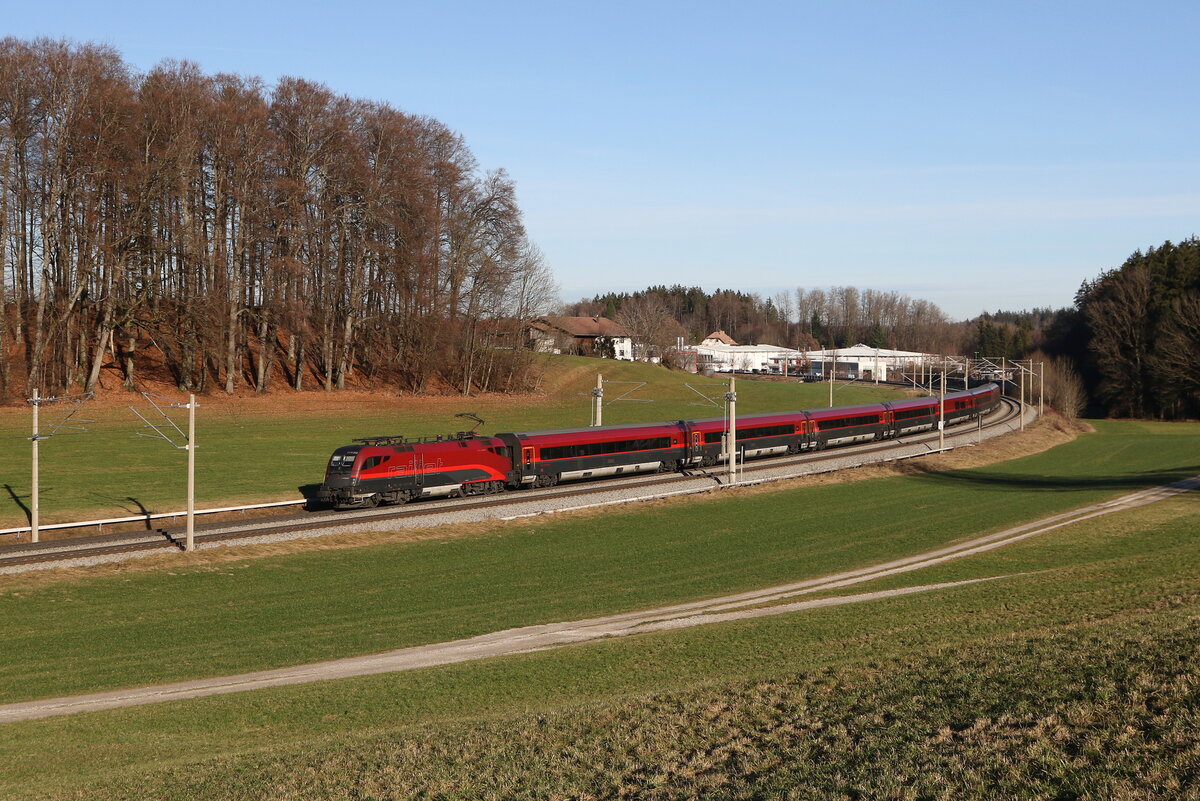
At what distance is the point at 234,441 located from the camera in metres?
59.0

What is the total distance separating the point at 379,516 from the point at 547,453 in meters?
11.9

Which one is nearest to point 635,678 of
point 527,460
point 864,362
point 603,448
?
point 527,460

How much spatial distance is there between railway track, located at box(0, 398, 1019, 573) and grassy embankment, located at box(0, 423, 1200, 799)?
3.36 metres

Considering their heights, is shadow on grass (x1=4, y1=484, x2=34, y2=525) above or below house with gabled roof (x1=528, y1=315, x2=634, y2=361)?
below

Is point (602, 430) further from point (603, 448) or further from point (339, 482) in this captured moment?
point (339, 482)

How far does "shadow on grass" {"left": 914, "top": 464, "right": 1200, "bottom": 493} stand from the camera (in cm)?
5430

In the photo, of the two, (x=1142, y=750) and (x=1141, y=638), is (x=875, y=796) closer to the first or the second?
(x=1142, y=750)

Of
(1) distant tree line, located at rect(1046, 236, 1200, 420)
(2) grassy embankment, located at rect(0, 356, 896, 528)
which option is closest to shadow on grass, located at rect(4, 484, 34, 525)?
(2) grassy embankment, located at rect(0, 356, 896, 528)

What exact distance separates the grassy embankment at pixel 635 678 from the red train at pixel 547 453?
23.9 ft

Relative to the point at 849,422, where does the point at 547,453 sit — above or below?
below

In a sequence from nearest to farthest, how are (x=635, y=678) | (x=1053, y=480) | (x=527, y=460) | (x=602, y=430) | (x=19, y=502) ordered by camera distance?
(x=635, y=678)
(x=19, y=502)
(x=527, y=460)
(x=602, y=430)
(x=1053, y=480)

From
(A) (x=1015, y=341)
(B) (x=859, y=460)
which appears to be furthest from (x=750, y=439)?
(A) (x=1015, y=341)

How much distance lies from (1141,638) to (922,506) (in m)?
31.8

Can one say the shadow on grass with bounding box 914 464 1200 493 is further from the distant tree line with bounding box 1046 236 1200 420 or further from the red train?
the distant tree line with bounding box 1046 236 1200 420
